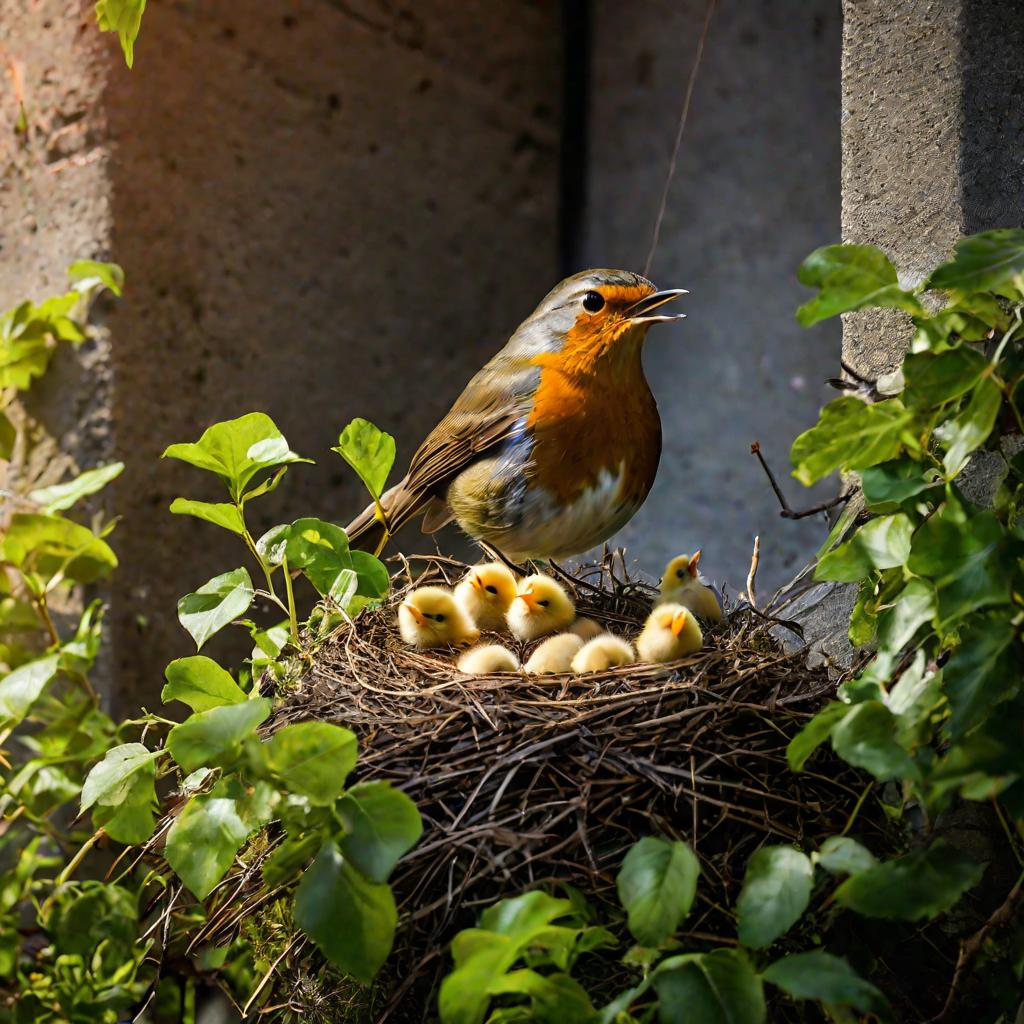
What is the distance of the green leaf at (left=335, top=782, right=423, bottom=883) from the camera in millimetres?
1186

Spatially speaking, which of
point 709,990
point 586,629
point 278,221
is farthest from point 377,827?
point 278,221

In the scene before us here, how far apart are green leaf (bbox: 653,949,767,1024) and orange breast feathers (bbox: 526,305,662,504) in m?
0.90

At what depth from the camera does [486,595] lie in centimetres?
186

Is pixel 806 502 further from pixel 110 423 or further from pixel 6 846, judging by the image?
pixel 6 846

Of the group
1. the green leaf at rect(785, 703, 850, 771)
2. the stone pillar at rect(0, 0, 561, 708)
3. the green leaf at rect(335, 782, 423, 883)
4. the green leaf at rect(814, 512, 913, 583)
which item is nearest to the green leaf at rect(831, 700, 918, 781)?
the green leaf at rect(785, 703, 850, 771)

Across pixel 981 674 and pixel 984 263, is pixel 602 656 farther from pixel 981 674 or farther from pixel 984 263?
pixel 984 263

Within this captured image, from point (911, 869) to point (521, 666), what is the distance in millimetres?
667

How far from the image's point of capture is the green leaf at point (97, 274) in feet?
7.11

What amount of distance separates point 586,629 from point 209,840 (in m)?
0.64

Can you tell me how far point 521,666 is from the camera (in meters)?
1.70

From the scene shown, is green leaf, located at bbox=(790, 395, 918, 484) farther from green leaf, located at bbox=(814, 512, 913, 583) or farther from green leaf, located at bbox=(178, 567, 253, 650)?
green leaf, located at bbox=(178, 567, 253, 650)

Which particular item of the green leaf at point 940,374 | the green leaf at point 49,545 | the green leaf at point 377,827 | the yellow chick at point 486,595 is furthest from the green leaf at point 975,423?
the green leaf at point 49,545

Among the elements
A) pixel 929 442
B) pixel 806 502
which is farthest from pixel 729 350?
pixel 929 442

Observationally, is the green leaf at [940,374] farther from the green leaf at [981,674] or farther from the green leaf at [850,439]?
the green leaf at [981,674]
